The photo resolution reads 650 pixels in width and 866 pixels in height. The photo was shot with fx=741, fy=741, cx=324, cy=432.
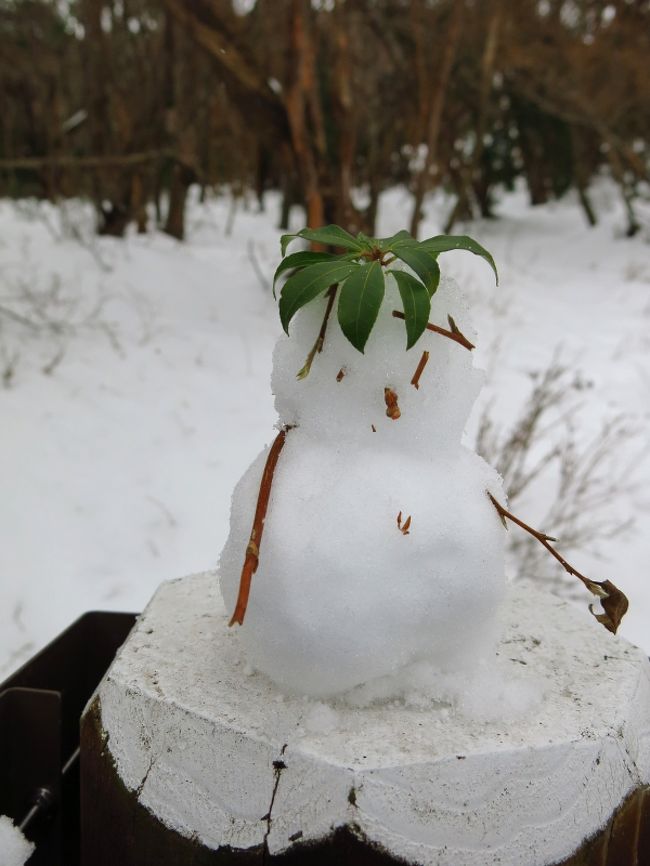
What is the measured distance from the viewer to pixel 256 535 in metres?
0.77

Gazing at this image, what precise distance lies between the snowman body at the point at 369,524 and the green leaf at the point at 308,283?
0.17 ft

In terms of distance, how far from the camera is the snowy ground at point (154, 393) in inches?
96.2

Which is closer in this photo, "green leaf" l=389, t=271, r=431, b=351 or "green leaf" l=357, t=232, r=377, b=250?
"green leaf" l=389, t=271, r=431, b=351

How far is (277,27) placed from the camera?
5891 millimetres

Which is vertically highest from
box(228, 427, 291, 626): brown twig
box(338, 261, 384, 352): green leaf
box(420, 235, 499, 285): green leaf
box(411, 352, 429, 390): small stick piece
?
box(420, 235, 499, 285): green leaf

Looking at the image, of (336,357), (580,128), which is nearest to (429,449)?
(336,357)

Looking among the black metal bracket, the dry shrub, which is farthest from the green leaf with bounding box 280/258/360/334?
the dry shrub

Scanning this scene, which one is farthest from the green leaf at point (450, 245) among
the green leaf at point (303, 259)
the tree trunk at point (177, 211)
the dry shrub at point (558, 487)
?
the tree trunk at point (177, 211)

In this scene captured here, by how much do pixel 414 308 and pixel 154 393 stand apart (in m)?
2.89

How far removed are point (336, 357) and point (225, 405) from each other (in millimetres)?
2708

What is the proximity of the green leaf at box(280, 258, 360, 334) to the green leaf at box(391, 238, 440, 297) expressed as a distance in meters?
0.05

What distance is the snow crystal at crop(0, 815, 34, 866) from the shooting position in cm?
95

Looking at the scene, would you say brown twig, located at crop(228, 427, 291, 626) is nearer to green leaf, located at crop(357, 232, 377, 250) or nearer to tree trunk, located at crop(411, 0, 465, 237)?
green leaf, located at crop(357, 232, 377, 250)

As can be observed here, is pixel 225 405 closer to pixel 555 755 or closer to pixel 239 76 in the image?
pixel 239 76
